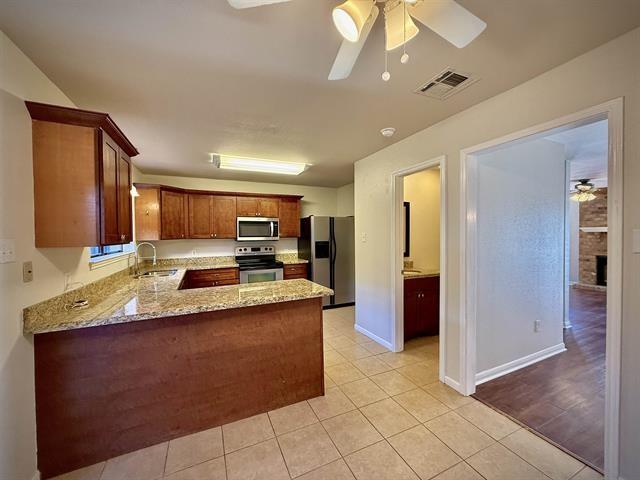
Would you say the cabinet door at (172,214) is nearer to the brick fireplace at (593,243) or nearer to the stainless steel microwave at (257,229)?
the stainless steel microwave at (257,229)

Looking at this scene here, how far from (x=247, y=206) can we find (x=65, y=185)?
125 inches

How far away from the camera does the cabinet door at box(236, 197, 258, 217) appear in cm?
470

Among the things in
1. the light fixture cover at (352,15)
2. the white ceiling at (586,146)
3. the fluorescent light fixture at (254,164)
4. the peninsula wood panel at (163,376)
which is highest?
the white ceiling at (586,146)

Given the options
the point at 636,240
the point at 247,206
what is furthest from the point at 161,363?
the point at 247,206

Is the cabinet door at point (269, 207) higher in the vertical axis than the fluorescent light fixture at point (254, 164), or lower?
lower

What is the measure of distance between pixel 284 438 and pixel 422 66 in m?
2.63

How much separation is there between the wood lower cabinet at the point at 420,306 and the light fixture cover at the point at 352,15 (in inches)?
112

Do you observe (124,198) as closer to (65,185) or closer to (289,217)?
(65,185)

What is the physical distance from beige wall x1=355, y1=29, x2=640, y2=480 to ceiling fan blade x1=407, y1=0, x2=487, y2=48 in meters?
1.01

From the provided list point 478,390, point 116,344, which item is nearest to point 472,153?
point 478,390

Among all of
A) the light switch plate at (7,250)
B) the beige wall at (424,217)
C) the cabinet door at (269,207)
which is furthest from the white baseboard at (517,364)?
the cabinet door at (269,207)

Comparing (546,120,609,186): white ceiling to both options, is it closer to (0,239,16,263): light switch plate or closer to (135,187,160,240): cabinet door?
(0,239,16,263): light switch plate

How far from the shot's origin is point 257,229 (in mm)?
4820

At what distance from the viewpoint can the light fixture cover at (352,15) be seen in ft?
3.00
